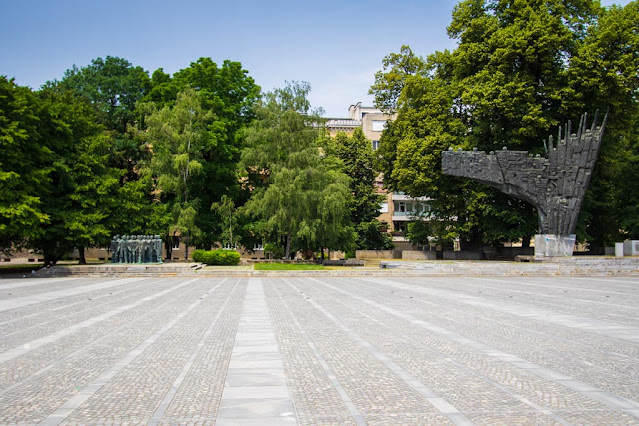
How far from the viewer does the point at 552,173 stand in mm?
33562

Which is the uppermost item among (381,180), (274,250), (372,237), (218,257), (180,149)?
(381,180)

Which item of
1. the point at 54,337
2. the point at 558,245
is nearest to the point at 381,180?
the point at 558,245

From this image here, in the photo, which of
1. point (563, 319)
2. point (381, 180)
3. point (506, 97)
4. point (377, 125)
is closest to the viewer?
point (563, 319)

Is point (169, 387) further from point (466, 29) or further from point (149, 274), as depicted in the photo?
point (466, 29)

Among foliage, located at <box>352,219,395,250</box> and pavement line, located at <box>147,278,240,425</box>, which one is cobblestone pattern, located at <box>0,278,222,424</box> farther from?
foliage, located at <box>352,219,395,250</box>

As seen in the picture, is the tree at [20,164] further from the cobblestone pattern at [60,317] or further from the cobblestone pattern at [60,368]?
the cobblestone pattern at [60,368]

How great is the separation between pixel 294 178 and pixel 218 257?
7.46m

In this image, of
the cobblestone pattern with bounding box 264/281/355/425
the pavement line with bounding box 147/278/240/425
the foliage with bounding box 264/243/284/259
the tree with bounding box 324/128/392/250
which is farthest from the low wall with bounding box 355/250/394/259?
the pavement line with bounding box 147/278/240/425

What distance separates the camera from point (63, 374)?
652cm

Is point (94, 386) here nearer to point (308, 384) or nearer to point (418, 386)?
point (308, 384)

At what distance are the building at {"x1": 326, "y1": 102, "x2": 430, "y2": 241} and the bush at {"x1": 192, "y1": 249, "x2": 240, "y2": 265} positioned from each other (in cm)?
2645

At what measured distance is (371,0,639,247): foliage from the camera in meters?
34.8

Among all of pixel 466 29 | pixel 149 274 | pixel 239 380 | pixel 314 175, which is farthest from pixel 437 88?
pixel 239 380

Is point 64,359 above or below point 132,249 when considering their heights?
below
